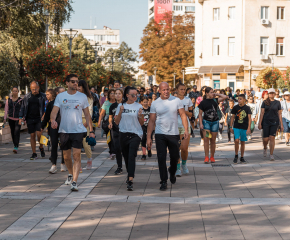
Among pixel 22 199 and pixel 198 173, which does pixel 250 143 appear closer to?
pixel 198 173

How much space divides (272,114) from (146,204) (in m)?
6.51

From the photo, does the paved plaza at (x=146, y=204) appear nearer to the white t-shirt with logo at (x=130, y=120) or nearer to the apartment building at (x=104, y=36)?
the white t-shirt with logo at (x=130, y=120)

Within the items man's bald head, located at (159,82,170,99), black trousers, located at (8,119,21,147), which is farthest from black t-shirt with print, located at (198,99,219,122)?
black trousers, located at (8,119,21,147)

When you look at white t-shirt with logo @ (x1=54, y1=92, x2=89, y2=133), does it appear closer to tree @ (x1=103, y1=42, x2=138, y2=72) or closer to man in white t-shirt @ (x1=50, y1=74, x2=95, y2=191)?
man in white t-shirt @ (x1=50, y1=74, x2=95, y2=191)

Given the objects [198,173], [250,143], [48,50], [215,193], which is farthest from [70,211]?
[48,50]

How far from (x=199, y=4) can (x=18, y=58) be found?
2735 cm

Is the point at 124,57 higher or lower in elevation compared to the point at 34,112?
higher

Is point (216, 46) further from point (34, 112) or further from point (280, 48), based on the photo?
point (34, 112)

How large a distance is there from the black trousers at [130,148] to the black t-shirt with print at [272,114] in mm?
5300

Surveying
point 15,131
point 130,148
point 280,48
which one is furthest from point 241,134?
point 280,48

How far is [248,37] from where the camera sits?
1770 inches

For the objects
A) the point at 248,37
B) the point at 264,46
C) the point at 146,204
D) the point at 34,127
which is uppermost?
the point at 248,37

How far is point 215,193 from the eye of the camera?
738cm

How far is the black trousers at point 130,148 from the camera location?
768 cm
